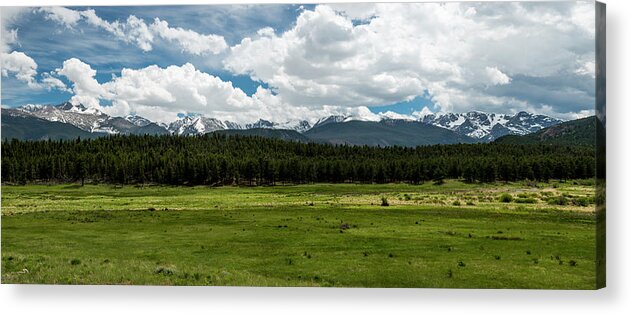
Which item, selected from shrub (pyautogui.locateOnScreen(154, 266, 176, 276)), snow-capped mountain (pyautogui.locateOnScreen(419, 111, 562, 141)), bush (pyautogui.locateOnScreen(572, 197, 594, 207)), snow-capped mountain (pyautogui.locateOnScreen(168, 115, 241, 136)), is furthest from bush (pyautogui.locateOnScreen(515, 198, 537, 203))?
shrub (pyautogui.locateOnScreen(154, 266, 176, 276))

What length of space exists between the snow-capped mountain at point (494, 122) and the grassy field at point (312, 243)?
378 centimetres

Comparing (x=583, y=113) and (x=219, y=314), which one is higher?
(x=583, y=113)

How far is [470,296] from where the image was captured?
60.8 feet

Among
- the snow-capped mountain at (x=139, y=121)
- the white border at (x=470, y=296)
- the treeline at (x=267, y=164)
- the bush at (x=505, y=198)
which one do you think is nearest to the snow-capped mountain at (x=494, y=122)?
the treeline at (x=267, y=164)

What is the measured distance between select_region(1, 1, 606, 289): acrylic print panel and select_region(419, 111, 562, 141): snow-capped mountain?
0.15 meters

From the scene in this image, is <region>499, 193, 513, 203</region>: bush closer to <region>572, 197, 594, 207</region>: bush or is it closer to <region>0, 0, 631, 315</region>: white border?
<region>572, 197, 594, 207</region>: bush

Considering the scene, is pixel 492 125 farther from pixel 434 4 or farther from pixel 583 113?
pixel 434 4

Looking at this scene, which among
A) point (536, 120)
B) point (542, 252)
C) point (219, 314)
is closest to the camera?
point (219, 314)

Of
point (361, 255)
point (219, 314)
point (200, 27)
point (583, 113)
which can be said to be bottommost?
point (219, 314)

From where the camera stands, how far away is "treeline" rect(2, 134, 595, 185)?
28703 mm

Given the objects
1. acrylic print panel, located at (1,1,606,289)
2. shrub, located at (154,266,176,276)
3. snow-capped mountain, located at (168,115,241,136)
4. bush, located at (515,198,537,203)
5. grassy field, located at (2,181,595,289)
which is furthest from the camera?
snow-capped mountain, located at (168,115,241,136)

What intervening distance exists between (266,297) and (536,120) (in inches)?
751

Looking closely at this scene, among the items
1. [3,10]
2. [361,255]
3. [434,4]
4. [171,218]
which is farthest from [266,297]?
[3,10]

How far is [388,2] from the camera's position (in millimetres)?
20750
